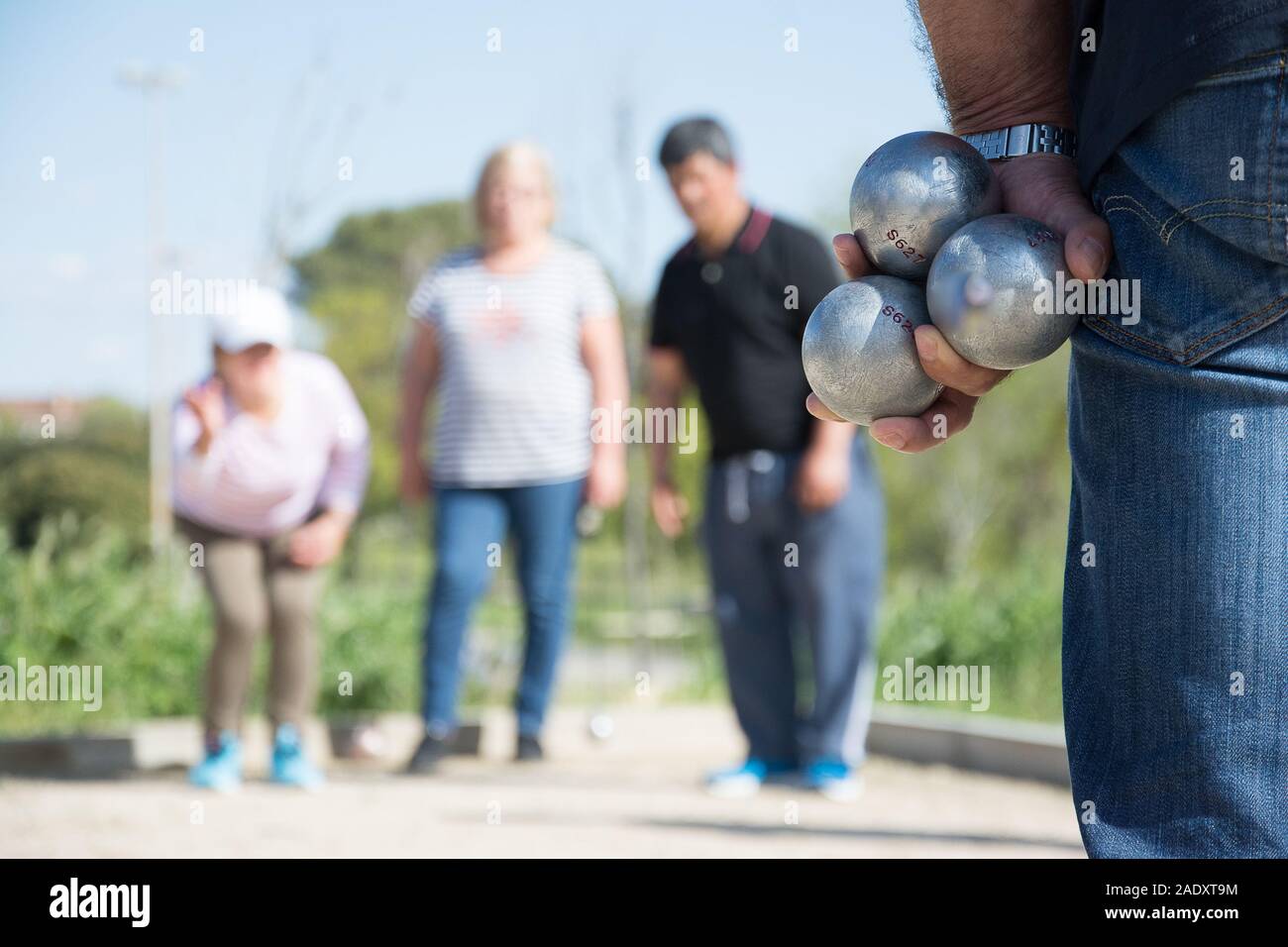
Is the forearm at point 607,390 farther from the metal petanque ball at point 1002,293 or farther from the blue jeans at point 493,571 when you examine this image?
the metal petanque ball at point 1002,293

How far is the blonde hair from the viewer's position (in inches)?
239

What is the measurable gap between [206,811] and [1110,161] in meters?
4.09

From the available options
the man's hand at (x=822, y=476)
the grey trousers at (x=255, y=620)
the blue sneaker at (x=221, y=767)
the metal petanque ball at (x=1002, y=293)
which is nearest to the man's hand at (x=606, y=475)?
the man's hand at (x=822, y=476)

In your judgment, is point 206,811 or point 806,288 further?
point 806,288

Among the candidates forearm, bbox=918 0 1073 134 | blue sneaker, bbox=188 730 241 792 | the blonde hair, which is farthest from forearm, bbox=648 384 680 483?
forearm, bbox=918 0 1073 134

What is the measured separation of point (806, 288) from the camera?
545cm

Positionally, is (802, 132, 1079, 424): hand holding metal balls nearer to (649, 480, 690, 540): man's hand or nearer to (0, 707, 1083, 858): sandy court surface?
(0, 707, 1083, 858): sandy court surface

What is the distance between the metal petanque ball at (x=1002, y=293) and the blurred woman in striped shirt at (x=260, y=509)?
13.8 ft

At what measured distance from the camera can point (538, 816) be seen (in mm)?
4785

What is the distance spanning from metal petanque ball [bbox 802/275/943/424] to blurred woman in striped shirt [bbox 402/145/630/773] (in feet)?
14.0

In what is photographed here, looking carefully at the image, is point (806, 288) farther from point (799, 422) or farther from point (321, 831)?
point (321, 831)

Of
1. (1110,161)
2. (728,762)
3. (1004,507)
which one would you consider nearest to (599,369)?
(728,762)

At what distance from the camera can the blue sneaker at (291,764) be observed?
5352 mm

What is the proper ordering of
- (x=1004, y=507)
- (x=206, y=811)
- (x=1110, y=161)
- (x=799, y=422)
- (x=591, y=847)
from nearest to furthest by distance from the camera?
(x=1110, y=161), (x=591, y=847), (x=206, y=811), (x=799, y=422), (x=1004, y=507)
